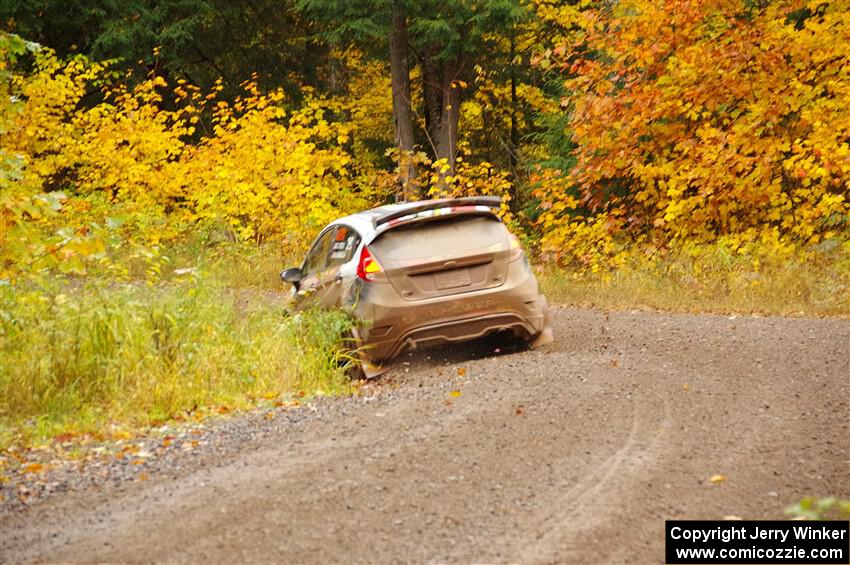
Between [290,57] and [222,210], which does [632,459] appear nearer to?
[222,210]

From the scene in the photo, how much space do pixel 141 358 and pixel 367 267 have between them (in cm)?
229

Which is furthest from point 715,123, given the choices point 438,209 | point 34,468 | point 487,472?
point 34,468

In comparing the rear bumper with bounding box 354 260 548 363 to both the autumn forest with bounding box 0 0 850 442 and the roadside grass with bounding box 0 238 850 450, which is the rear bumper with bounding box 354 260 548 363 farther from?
the autumn forest with bounding box 0 0 850 442

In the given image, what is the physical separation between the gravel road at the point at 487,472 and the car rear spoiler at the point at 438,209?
1.60 meters

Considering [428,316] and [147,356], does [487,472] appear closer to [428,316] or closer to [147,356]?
[428,316]

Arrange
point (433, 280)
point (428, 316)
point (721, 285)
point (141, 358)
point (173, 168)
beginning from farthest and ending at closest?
1. point (173, 168)
2. point (721, 285)
3. point (433, 280)
4. point (428, 316)
5. point (141, 358)

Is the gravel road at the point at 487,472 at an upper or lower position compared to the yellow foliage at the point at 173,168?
lower

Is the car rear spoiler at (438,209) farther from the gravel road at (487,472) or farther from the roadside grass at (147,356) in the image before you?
the gravel road at (487,472)

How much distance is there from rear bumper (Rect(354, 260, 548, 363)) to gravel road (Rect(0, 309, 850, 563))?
41cm

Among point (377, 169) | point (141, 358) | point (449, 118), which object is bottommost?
point (377, 169)

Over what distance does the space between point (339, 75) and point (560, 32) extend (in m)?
7.63

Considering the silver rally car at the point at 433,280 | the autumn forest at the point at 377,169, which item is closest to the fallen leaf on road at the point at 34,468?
the autumn forest at the point at 377,169

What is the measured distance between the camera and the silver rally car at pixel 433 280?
9.46 metres

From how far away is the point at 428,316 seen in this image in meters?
9.49
